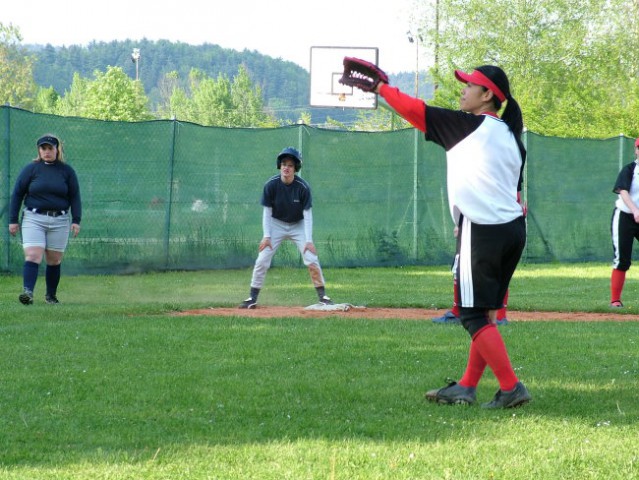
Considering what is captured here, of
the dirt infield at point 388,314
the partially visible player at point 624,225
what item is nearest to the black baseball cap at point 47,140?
the dirt infield at point 388,314

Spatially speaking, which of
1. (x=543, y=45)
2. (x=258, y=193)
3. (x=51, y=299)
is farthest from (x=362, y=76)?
(x=543, y=45)

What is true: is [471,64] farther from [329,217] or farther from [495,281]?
[495,281]

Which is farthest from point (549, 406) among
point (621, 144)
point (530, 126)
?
point (530, 126)

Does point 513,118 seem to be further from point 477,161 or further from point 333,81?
point 333,81

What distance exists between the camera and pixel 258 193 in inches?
675

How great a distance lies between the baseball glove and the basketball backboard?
24334 mm

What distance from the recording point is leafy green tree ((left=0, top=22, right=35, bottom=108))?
7062 centimetres

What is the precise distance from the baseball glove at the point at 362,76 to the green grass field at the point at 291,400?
1724 mm

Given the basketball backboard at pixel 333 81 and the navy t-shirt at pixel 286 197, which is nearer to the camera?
the navy t-shirt at pixel 286 197

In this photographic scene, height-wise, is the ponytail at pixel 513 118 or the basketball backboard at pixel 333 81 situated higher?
the basketball backboard at pixel 333 81

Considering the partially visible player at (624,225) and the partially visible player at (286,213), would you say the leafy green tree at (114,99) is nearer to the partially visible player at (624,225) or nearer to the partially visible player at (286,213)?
the partially visible player at (286,213)

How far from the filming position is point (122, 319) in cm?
947

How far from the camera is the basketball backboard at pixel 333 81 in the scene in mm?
30772

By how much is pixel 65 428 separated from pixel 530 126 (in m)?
24.6
